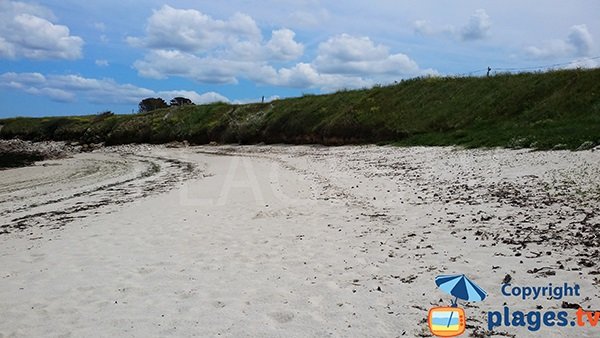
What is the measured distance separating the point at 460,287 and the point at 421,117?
2822 cm

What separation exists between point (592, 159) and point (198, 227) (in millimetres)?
11721

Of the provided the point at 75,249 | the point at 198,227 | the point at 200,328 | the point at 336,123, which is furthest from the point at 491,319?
the point at 336,123

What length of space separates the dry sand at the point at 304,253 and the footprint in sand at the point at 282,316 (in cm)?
3

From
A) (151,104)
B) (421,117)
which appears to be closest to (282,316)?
(421,117)

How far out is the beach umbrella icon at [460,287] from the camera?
18.7 ft

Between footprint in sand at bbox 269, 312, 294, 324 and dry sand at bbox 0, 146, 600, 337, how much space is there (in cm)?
3

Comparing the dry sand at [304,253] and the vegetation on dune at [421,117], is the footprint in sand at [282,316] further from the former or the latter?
the vegetation on dune at [421,117]

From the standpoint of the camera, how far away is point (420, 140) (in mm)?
27469

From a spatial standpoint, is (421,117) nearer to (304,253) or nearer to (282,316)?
(304,253)

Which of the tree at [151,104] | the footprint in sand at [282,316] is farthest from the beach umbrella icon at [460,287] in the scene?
the tree at [151,104]

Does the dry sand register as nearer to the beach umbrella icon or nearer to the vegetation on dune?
the beach umbrella icon

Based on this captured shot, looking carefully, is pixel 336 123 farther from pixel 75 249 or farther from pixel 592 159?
pixel 75 249

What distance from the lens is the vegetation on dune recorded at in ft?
72.8

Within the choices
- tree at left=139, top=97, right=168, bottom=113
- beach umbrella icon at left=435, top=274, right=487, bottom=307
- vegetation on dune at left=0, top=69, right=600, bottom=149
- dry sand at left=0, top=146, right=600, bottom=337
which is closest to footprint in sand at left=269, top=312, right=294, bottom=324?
dry sand at left=0, top=146, right=600, bottom=337
